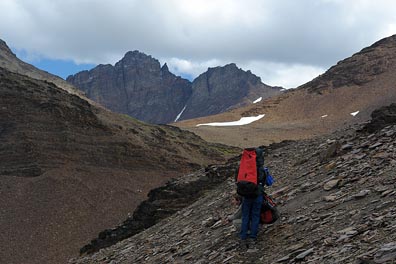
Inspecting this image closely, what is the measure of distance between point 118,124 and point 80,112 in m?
4.87

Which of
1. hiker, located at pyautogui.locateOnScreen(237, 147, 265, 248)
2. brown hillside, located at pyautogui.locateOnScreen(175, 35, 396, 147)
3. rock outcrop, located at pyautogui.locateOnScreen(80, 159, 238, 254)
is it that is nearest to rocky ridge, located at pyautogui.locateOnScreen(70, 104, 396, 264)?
hiker, located at pyautogui.locateOnScreen(237, 147, 265, 248)

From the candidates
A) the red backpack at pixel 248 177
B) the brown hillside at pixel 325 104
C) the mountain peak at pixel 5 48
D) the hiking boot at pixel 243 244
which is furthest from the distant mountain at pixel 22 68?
the red backpack at pixel 248 177

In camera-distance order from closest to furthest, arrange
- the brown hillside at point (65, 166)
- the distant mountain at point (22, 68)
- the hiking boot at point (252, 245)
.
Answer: the hiking boot at point (252, 245) < the brown hillside at point (65, 166) < the distant mountain at point (22, 68)

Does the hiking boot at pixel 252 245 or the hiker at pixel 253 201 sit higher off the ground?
the hiker at pixel 253 201

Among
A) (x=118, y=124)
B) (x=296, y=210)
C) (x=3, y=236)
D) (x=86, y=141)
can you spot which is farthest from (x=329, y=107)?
(x=296, y=210)

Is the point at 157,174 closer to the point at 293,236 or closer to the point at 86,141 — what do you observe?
the point at 86,141

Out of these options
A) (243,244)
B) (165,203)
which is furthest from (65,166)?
(243,244)

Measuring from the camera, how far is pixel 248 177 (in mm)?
10789

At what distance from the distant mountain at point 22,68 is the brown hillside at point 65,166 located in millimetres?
59185

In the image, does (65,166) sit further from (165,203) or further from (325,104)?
(325,104)

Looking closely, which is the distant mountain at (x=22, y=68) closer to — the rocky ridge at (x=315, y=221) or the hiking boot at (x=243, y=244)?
the rocky ridge at (x=315, y=221)

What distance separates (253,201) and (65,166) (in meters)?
33.5

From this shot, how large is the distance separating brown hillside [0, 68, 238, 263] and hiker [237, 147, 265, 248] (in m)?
18.5

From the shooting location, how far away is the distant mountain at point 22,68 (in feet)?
361
